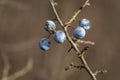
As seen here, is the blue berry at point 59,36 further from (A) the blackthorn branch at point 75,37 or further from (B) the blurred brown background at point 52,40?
(B) the blurred brown background at point 52,40

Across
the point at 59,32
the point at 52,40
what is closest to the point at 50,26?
the point at 59,32

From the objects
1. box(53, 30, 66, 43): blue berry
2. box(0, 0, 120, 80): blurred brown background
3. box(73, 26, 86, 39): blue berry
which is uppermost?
box(53, 30, 66, 43): blue berry

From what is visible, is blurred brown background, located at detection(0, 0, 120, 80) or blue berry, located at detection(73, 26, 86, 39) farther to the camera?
blurred brown background, located at detection(0, 0, 120, 80)

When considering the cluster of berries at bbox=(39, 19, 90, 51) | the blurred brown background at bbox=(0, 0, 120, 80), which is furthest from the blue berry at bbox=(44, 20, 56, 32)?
the blurred brown background at bbox=(0, 0, 120, 80)

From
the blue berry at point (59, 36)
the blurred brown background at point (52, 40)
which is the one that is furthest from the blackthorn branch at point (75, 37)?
the blurred brown background at point (52, 40)

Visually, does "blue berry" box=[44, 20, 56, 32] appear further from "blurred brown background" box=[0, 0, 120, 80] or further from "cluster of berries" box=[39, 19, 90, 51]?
"blurred brown background" box=[0, 0, 120, 80]

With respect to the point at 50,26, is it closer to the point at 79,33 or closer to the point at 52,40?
the point at 79,33

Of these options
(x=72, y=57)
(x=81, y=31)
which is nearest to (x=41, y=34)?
(x=72, y=57)

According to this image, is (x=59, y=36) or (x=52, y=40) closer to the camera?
(x=59, y=36)

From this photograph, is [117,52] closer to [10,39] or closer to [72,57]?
[72,57]
